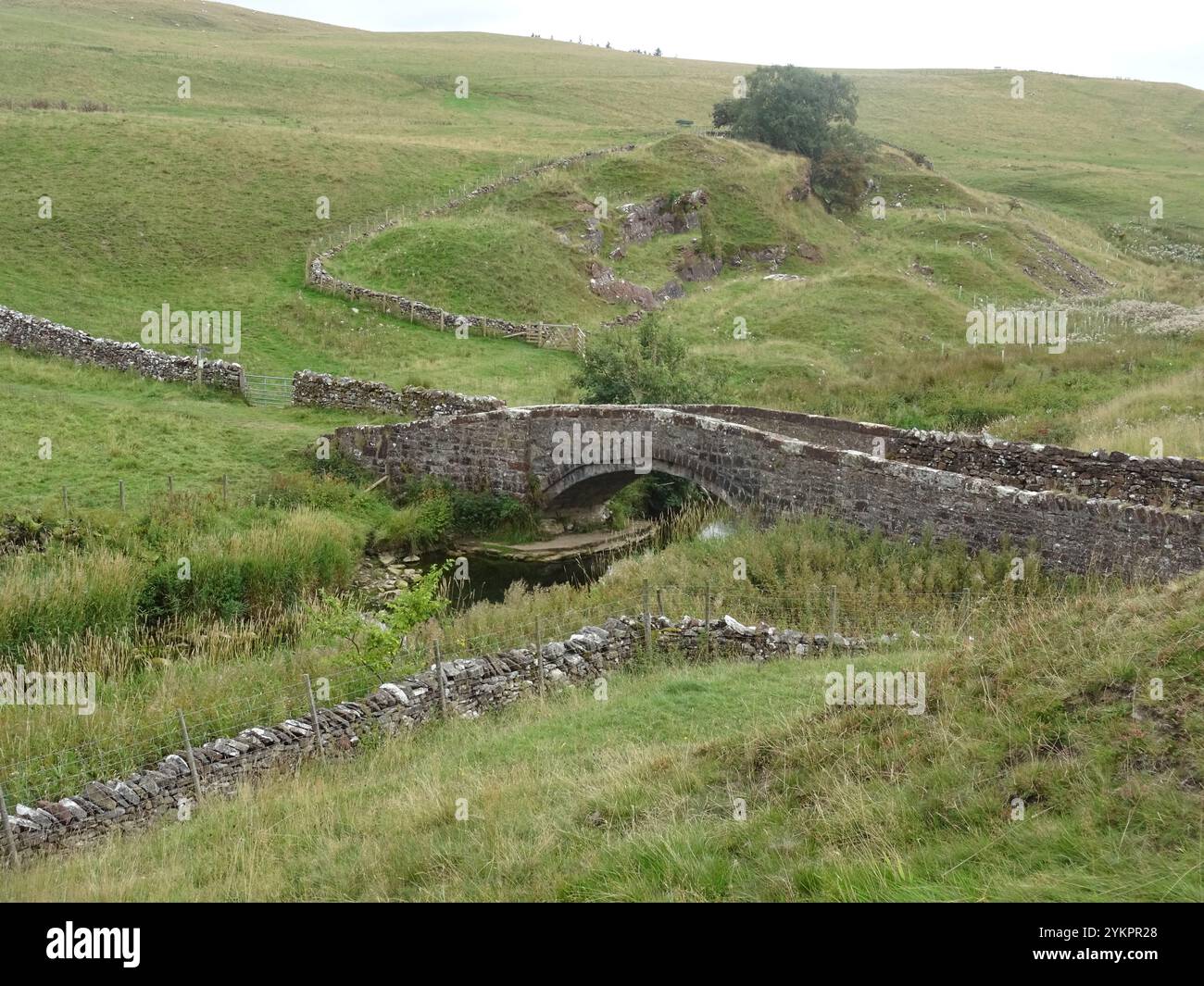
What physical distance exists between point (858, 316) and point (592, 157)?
2025 centimetres

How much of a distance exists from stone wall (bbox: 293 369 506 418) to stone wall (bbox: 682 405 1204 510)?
904 cm

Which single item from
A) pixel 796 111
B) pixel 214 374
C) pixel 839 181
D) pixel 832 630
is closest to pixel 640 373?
pixel 214 374

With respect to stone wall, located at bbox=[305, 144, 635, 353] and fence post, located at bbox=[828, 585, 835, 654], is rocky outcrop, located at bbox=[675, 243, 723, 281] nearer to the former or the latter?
stone wall, located at bbox=[305, 144, 635, 353]

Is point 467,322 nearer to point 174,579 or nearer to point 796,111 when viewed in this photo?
point 174,579

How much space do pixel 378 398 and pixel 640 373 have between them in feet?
24.9

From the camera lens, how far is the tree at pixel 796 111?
60.8 meters

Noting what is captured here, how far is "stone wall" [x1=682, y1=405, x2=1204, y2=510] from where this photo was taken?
1803 centimetres

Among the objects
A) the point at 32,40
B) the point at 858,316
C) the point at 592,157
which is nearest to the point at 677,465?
the point at 858,316

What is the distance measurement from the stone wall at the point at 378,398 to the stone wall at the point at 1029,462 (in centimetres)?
904

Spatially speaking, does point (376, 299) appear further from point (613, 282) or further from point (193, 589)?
point (193, 589)

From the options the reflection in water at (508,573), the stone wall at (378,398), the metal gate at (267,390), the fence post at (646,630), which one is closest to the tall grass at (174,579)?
the reflection in water at (508,573)

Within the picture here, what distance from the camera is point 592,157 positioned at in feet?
182

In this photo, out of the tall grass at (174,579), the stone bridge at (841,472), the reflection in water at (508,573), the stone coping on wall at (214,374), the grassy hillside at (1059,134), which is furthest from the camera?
the grassy hillside at (1059,134)

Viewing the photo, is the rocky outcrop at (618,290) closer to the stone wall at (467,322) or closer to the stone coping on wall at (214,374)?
the stone wall at (467,322)
